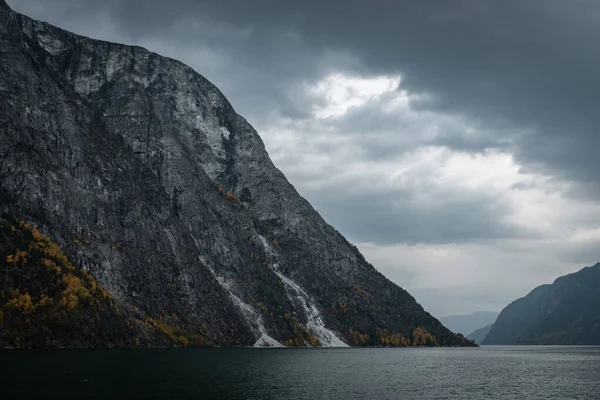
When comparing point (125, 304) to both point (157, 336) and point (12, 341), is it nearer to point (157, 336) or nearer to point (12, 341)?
point (157, 336)

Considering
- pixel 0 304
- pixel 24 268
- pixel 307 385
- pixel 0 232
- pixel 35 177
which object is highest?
pixel 35 177

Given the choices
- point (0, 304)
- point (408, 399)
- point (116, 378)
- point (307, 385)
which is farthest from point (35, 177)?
point (408, 399)

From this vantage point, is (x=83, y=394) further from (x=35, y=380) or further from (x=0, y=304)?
(x=0, y=304)

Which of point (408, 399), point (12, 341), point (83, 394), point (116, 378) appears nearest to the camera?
point (83, 394)

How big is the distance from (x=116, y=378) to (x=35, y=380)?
11.6 metres

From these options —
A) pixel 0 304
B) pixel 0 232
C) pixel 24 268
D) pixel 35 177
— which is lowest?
pixel 0 304

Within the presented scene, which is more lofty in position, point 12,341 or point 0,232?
point 0,232

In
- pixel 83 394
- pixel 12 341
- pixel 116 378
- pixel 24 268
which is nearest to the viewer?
pixel 83 394

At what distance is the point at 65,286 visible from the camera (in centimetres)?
16512

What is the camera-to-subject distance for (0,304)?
142125mm

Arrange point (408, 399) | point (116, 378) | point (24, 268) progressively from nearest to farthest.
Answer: point (408, 399) → point (116, 378) → point (24, 268)

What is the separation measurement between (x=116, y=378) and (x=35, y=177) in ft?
478

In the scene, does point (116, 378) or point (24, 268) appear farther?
point (24, 268)

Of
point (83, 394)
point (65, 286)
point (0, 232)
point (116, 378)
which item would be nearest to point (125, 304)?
point (65, 286)
